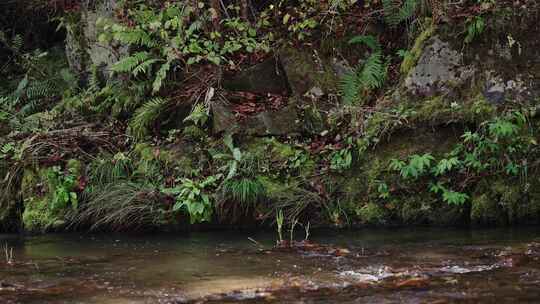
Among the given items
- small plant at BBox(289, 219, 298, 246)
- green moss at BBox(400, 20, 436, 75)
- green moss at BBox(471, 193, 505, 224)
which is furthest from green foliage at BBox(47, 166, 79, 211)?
green moss at BBox(471, 193, 505, 224)

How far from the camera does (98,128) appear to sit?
30.6ft

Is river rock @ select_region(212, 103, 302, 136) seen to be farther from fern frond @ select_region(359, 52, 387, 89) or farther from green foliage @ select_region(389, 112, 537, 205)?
green foliage @ select_region(389, 112, 537, 205)

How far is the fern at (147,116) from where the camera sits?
877cm

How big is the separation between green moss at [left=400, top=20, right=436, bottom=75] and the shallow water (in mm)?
2217

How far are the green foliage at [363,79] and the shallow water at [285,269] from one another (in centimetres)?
197

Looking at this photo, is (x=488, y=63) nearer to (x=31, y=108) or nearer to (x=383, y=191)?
(x=383, y=191)

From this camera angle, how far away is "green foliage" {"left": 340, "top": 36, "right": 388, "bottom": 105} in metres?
8.26

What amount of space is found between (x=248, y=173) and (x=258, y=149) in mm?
523

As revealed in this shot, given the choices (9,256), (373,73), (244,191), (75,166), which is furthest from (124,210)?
(373,73)

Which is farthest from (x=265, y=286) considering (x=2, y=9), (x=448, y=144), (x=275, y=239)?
(x=2, y=9)

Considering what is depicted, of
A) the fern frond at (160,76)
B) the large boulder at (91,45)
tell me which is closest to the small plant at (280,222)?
the fern frond at (160,76)

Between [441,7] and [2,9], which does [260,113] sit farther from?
[2,9]

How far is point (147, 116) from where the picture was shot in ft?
28.8

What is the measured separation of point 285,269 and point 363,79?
3750 millimetres
